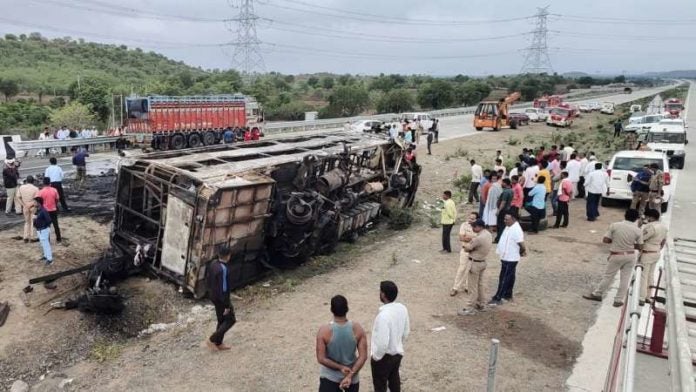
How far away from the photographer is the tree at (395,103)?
188 feet

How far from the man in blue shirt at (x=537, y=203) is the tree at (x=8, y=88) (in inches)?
2132

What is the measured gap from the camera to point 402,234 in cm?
1341

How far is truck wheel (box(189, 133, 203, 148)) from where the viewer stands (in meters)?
26.3

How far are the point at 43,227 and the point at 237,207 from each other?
3.74 meters

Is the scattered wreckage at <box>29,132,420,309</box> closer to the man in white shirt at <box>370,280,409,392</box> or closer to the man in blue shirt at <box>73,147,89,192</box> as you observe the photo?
the man in white shirt at <box>370,280,409,392</box>

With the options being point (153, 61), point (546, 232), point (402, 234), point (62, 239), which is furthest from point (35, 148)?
point (153, 61)

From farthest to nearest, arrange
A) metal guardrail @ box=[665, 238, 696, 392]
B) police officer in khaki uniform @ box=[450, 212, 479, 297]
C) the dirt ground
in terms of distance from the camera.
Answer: police officer in khaki uniform @ box=[450, 212, 479, 297] < the dirt ground < metal guardrail @ box=[665, 238, 696, 392]

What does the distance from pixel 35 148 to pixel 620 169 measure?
20.3m

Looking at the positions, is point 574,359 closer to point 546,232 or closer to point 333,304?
point 333,304

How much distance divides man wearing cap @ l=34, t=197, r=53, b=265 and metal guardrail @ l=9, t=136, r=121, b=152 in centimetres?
1188

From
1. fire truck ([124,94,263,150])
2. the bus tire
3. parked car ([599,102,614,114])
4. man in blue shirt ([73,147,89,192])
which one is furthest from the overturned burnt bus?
parked car ([599,102,614,114])

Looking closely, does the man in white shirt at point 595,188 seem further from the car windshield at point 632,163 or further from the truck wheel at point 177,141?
the truck wheel at point 177,141

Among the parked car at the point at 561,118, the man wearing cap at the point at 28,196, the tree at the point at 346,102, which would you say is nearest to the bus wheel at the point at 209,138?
the man wearing cap at the point at 28,196

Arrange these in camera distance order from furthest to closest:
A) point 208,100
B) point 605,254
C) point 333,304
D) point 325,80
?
point 325,80
point 208,100
point 605,254
point 333,304
